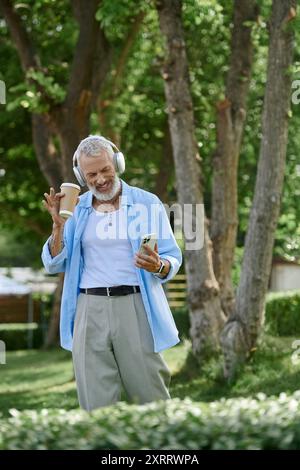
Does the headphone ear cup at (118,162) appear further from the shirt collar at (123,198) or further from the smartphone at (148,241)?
the smartphone at (148,241)

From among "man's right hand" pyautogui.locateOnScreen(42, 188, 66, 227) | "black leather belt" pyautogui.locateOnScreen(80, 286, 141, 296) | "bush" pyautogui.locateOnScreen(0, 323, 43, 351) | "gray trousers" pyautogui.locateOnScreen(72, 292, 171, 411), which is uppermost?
"man's right hand" pyautogui.locateOnScreen(42, 188, 66, 227)

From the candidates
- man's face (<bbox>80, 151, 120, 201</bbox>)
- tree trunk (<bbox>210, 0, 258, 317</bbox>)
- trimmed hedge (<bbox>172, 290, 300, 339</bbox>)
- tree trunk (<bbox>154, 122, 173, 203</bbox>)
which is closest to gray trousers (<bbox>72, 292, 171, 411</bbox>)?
man's face (<bbox>80, 151, 120, 201</bbox>)

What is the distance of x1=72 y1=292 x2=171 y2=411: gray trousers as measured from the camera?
5742mm

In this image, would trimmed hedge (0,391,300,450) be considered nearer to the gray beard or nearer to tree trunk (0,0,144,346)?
the gray beard

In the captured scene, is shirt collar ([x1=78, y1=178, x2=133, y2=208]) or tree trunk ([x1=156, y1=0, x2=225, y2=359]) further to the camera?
tree trunk ([x1=156, y1=0, x2=225, y2=359])

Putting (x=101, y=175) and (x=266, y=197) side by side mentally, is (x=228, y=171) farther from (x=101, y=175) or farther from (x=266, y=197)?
(x=101, y=175)

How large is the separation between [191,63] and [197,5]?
6.94 meters

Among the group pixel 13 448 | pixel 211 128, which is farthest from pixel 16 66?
pixel 13 448

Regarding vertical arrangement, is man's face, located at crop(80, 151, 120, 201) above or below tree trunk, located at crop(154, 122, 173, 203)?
above

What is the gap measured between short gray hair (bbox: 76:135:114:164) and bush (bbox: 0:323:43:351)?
22700mm

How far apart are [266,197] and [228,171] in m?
2.80

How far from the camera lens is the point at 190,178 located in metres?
12.0

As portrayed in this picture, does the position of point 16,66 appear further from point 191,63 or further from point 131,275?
point 131,275

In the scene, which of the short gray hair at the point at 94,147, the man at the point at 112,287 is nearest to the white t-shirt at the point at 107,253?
the man at the point at 112,287
